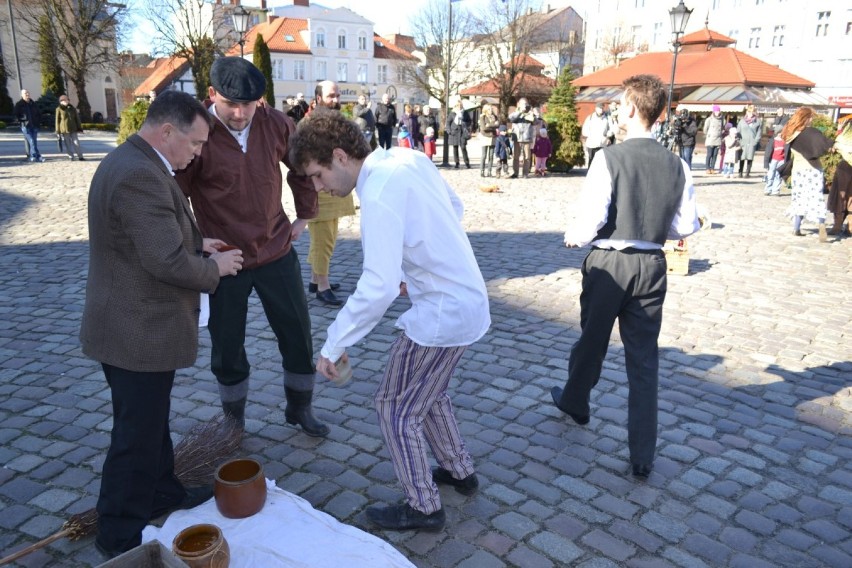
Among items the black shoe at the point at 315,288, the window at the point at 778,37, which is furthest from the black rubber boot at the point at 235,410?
the window at the point at 778,37

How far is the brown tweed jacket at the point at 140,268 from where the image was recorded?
8.00 feet

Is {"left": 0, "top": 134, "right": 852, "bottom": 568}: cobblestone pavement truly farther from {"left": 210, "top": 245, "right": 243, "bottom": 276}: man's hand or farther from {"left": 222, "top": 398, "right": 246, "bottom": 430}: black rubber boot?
{"left": 210, "top": 245, "right": 243, "bottom": 276}: man's hand

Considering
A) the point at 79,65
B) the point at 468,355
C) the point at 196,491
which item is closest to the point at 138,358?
the point at 196,491

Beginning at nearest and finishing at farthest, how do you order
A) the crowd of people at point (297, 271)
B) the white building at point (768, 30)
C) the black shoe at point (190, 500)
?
the crowd of people at point (297, 271) → the black shoe at point (190, 500) → the white building at point (768, 30)

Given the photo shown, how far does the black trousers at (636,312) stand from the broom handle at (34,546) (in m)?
2.76

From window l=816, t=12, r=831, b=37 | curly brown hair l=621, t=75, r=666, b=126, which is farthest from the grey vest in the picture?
window l=816, t=12, r=831, b=37

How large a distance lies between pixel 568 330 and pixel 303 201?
296 cm

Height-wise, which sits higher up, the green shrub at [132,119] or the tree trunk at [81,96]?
the tree trunk at [81,96]

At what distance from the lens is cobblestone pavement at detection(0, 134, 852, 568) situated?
306 centimetres

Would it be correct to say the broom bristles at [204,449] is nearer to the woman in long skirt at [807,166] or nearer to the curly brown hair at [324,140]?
the curly brown hair at [324,140]

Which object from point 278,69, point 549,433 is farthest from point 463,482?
point 278,69

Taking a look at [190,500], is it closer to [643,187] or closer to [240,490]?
[240,490]

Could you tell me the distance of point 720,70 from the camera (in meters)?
28.8

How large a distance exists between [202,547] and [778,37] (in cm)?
5378
